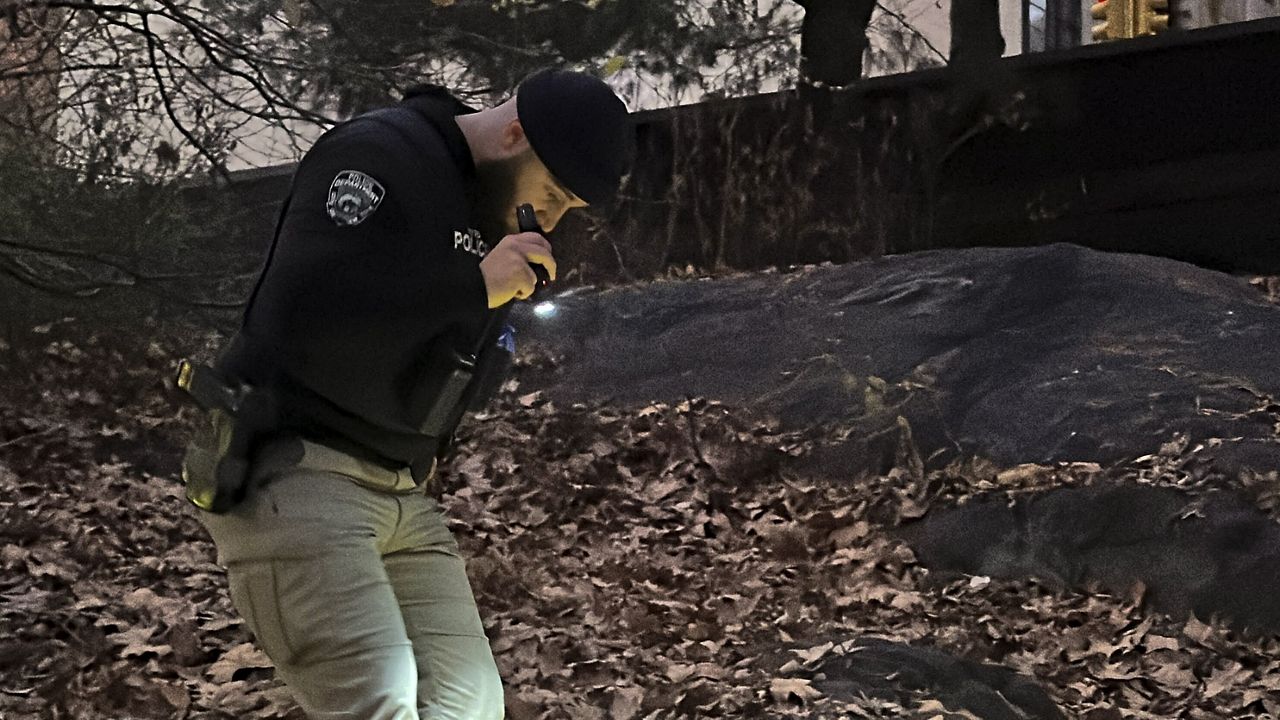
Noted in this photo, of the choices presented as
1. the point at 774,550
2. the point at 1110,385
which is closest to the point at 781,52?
the point at 1110,385

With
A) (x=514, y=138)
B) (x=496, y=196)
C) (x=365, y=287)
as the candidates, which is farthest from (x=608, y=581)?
(x=365, y=287)

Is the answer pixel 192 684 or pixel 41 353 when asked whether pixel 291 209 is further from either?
pixel 41 353

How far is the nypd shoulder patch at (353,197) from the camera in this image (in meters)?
2.09

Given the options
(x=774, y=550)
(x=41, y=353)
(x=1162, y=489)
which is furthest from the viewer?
(x=41, y=353)

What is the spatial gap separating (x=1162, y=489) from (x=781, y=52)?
3.49 meters

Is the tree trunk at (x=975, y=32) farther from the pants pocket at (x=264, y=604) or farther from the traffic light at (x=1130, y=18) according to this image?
the pants pocket at (x=264, y=604)

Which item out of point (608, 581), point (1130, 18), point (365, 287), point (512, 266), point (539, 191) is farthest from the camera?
point (1130, 18)

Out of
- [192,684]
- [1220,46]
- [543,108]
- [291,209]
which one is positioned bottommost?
[192,684]

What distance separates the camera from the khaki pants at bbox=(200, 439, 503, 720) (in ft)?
6.86

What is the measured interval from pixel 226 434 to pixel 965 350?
4847 mm

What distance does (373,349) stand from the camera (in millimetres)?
2145

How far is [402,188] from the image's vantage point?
2.12m

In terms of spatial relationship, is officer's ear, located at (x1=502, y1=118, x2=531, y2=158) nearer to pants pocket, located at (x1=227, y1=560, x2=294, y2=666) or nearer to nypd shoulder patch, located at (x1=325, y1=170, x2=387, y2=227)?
nypd shoulder patch, located at (x1=325, y1=170, x2=387, y2=227)

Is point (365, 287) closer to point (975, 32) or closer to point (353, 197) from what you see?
point (353, 197)
